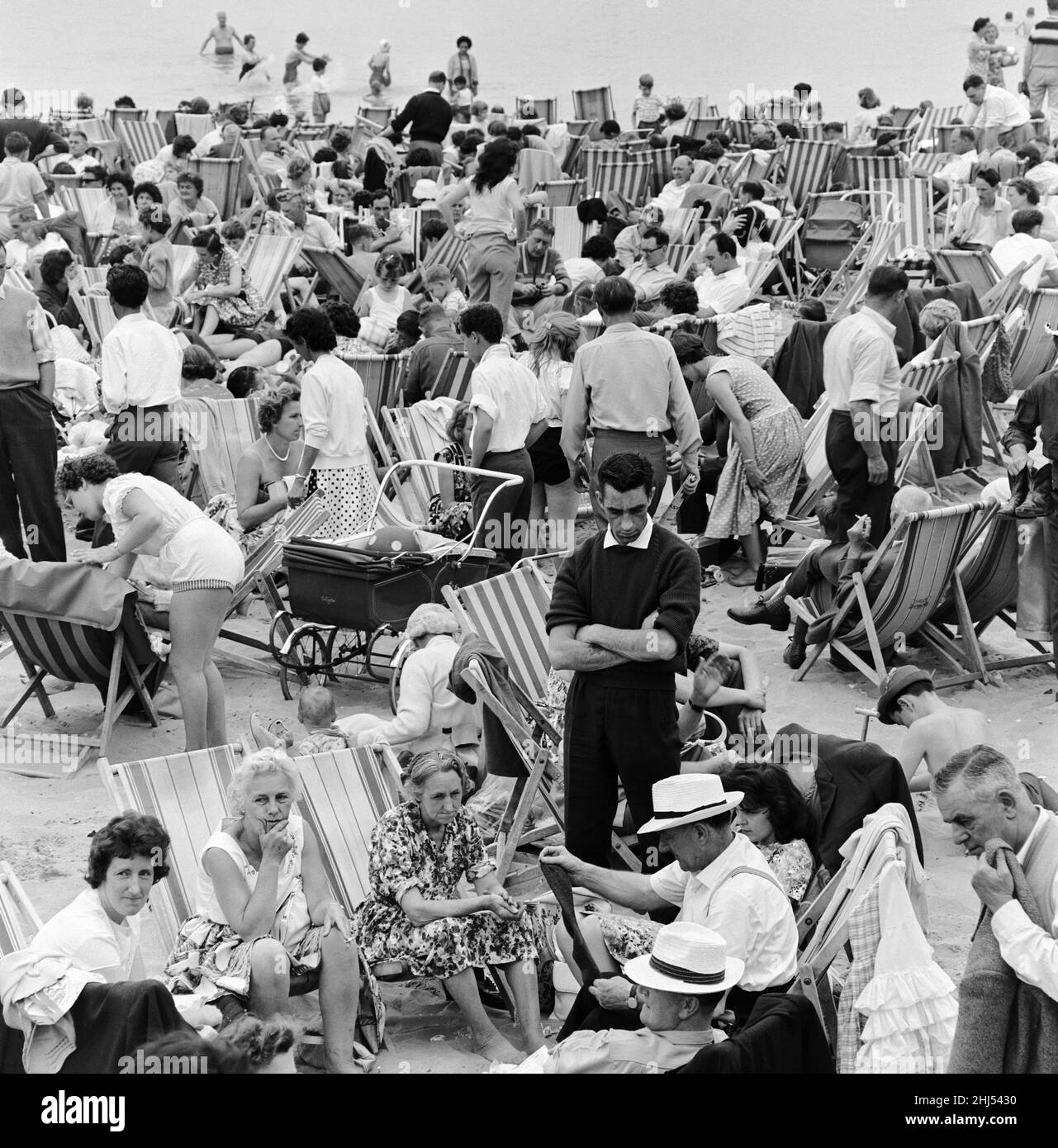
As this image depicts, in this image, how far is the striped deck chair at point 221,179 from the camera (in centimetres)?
1441

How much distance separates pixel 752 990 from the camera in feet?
11.4

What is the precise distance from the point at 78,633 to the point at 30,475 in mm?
1510

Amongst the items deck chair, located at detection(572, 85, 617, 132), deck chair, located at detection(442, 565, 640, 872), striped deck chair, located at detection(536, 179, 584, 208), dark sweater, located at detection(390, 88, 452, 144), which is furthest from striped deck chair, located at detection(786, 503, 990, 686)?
deck chair, located at detection(572, 85, 617, 132)

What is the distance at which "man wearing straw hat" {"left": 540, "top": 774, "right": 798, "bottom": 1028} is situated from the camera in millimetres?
3467

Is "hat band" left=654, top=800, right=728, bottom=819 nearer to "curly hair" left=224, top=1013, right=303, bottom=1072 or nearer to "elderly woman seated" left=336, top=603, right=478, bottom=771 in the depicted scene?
"curly hair" left=224, top=1013, right=303, bottom=1072

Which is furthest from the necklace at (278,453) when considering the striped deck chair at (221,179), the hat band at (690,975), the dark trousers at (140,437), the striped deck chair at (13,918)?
the striped deck chair at (221,179)

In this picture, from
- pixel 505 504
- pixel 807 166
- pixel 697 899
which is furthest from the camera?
pixel 807 166

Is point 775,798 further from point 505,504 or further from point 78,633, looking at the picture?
point 505,504

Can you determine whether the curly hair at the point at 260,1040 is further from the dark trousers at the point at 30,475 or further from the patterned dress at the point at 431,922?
the dark trousers at the point at 30,475

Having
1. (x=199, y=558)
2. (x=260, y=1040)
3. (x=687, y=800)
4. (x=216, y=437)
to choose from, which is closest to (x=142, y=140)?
(x=216, y=437)

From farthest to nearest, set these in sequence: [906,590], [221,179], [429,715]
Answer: [221,179]
[906,590]
[429,715]

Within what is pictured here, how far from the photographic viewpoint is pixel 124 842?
363 centimetres

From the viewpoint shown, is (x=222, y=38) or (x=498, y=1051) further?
(x=222, y=38)

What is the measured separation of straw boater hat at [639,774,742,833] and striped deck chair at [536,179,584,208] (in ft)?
35.9
